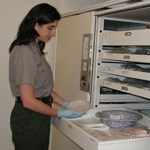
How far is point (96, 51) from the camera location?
66.2 inches

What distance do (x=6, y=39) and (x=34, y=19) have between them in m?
0.87

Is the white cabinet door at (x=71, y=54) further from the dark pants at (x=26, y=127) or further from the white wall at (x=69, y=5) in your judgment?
the dark pants at (x=26, y=127)

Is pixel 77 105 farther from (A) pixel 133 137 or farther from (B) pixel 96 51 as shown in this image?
(A) pixel 133 137

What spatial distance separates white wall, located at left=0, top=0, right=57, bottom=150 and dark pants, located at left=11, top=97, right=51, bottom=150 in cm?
79

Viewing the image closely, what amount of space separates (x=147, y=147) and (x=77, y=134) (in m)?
0.34

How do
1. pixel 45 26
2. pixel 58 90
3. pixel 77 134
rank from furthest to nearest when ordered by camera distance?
pixel 58 90 < pixel 45 26 < pixel 77 134

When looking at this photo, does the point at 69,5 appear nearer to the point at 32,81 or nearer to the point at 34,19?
the point at 34,19

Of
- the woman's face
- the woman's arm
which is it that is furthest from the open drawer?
the woman's face

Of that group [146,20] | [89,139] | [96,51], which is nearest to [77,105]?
[96,51]

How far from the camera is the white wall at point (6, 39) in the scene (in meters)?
2.27

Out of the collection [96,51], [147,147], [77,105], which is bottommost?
[147,147]

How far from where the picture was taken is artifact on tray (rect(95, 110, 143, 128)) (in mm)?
1394

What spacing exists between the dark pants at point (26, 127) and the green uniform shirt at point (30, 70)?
12cm

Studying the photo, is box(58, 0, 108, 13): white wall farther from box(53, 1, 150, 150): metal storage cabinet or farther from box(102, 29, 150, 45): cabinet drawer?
box(102, 29, 150, 45): cabinet drawer
